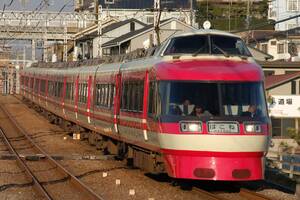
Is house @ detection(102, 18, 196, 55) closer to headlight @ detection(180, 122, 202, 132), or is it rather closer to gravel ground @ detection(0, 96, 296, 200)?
gravel ground @ detection(0, 96, 296, 200)

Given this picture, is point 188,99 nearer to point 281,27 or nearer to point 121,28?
point 121,28

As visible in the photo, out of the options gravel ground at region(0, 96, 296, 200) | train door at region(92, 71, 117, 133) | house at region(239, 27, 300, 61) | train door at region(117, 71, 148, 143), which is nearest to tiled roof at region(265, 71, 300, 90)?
gravel ground at region(0, 96, 296, 200)

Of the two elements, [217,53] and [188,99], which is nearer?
[188,99]

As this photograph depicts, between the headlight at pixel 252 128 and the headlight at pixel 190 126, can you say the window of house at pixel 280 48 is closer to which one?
the headlight at pixel 252 128

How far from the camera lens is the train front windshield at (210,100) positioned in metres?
11.9

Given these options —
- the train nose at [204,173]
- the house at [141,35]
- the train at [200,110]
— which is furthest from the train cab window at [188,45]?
the house at [141,35]

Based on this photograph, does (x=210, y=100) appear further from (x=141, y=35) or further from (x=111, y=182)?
(x=141, y=35)

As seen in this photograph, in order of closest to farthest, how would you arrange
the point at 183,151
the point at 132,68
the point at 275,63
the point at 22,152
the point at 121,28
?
the point at 183,151 → the point at 132,68 → the point at 22,152 → the point at 275,63 → the point at 121,28

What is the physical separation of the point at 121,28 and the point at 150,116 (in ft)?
150

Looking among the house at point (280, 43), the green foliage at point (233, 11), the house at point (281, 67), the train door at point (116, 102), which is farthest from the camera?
the green foliage at point (233, 11)

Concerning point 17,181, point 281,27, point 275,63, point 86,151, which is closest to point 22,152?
point 86,151

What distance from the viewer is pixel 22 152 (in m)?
21.3

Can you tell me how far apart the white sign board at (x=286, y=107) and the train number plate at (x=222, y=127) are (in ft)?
17.7

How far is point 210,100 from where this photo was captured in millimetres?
11961
